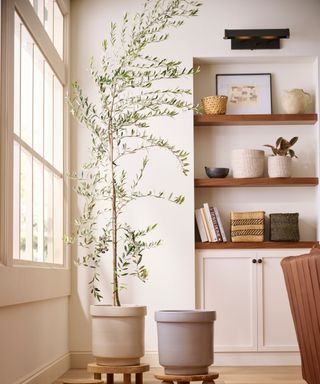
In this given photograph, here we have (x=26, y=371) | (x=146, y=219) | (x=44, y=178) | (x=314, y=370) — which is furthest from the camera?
(x=146, y=219)

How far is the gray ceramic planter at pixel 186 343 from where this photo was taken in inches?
184

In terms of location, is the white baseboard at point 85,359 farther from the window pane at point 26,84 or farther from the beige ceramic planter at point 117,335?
the window pane at point 26,84

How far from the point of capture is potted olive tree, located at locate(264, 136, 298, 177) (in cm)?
604

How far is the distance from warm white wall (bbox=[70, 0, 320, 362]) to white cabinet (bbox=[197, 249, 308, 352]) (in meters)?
0.17

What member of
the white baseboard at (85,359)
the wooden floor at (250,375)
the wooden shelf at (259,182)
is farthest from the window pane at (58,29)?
the wooden floor at (250,375)

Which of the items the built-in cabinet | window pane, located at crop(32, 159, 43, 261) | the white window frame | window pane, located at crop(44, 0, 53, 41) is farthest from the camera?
the built-in cabinet

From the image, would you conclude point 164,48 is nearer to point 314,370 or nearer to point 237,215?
point 237,215

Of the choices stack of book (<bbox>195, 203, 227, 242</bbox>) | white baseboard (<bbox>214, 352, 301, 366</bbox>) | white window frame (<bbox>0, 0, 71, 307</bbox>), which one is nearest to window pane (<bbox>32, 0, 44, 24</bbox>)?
A: white window frame (<bbox>0, 0, 71, 307</bbox>)

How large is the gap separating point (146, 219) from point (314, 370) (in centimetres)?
231

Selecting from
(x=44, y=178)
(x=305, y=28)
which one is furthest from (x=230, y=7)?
(x=44, y=178)

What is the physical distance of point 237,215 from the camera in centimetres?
604

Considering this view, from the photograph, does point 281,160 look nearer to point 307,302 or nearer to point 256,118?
point 256,118

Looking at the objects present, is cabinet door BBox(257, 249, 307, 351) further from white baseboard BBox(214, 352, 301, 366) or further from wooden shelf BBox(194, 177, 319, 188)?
wooden shelf BBox(194, 177, 319, 188)

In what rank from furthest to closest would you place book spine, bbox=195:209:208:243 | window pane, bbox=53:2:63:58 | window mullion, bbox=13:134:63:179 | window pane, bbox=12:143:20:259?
book spine, bbox=195:209:208:243, window pane, bbox=53:2:63:58, window mullion, bbox=13:134:63:179, window pane, bbox=12:143:20:259
